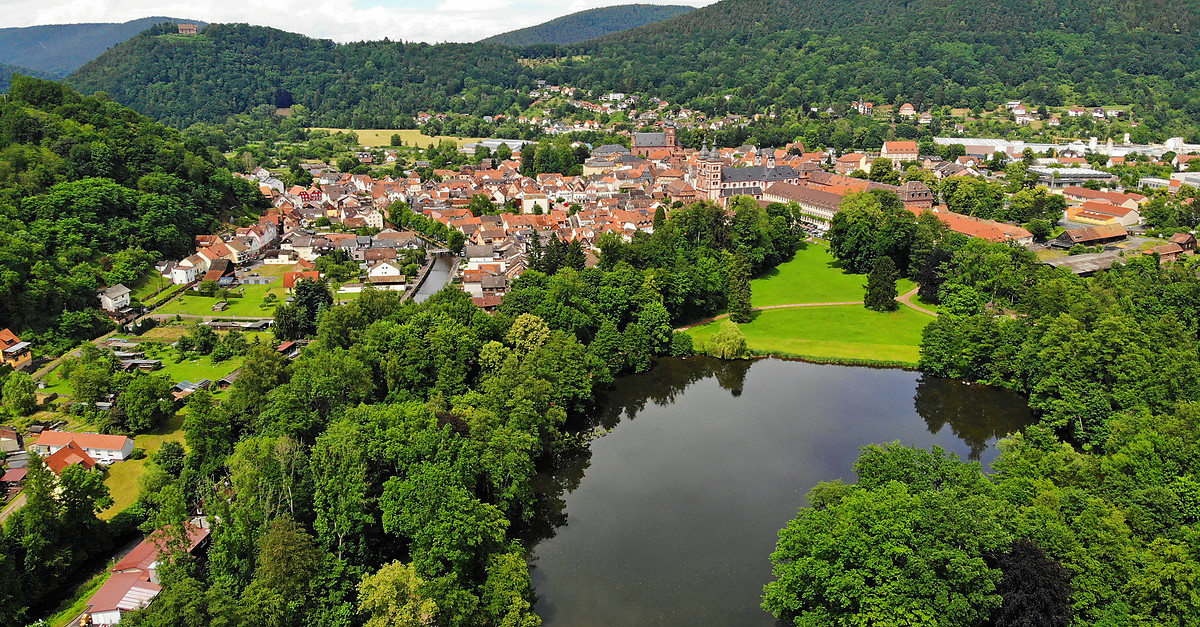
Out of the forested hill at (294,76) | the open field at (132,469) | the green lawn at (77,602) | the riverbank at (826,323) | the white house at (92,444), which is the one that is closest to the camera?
the green lawn at (77,602)

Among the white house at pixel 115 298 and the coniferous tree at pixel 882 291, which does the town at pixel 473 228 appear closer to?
the white house at pixel 115 298

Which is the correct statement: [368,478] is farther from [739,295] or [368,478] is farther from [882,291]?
[882,291]

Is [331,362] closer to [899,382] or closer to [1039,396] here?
[899,382]

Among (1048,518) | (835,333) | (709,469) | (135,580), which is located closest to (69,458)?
(135,580)

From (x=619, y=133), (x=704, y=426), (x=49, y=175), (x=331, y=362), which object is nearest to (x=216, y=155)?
(x=49, y=175)

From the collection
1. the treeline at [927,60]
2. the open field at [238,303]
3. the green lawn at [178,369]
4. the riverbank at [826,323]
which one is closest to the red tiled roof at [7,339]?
the green lawn at [178,369]

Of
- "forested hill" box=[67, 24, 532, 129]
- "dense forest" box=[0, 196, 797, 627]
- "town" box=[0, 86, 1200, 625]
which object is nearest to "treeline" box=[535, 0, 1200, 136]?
"forested hill" box=[67, 24, 532, 129]

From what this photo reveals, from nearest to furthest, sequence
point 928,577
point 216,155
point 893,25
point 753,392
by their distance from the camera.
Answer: point 928,577 < point 753,392 < point 216,155 < point 893,25
